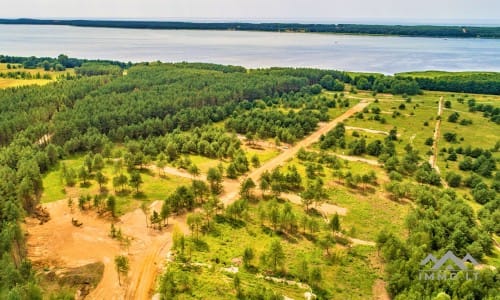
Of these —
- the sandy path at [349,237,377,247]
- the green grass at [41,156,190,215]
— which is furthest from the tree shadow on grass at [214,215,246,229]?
the sandy path at [349,237,377,247]

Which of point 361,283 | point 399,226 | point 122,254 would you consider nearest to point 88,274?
point 122,254

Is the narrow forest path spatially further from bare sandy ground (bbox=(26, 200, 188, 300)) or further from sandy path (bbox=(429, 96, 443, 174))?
sandy path (bbox=(429, 96, 443, 174))

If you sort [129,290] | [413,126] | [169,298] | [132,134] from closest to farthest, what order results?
[169,298] < [129,290] < [132,134] < [413,126]

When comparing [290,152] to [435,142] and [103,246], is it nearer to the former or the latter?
[435,142]

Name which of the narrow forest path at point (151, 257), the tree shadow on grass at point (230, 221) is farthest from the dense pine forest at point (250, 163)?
the narrow forest path at point (151, 257)

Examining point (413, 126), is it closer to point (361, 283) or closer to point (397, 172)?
point (397, 172)

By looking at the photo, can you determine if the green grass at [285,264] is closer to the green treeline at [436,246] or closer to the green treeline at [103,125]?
the green treeline at [436,246]
